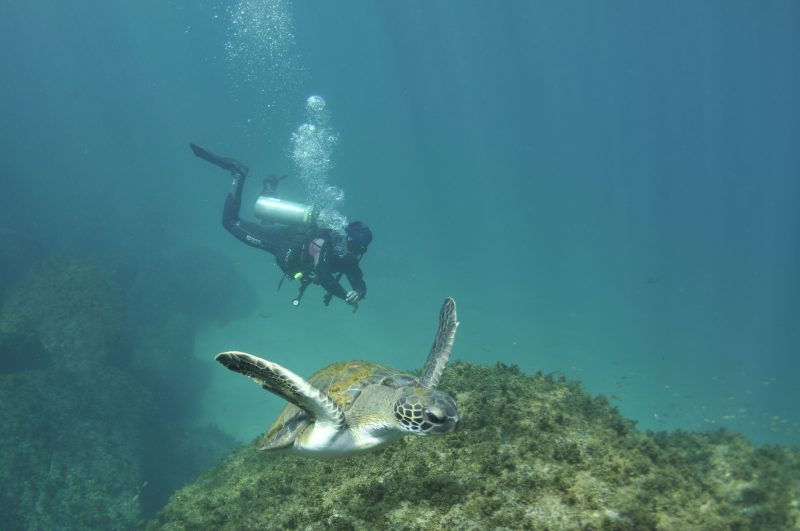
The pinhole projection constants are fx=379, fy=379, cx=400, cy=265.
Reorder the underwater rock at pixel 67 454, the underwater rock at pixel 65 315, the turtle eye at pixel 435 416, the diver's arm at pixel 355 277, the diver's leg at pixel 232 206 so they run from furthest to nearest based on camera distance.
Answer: the underwater rock at pixel 65 315, the diver's leg at pixel 232 206, the diver's arm at pixel 355 277, the underwater rock at pixel 67 454, the turtle eye at pixel 435 416

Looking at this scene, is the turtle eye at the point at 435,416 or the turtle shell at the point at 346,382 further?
the turtle shell at the point at 346,382

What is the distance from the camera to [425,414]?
2.51m

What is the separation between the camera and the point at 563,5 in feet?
305

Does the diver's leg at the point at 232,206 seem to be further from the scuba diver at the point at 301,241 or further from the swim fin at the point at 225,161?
the swim fin at the point at 225,161

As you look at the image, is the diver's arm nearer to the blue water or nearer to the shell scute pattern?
the shell scute pattern

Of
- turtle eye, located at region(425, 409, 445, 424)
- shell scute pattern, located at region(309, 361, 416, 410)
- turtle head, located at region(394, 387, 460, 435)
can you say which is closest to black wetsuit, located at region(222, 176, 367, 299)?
shell scute pattern, located at region(309, 361, 416, 410)

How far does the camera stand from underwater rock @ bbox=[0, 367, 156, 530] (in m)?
8.48

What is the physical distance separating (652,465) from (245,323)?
28.5m

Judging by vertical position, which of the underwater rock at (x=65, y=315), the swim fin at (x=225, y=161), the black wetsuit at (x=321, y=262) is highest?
the swim fin at (x=225, y=161)

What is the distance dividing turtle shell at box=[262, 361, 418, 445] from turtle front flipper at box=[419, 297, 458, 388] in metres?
0.16

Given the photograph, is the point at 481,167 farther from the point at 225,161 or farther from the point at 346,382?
the point at 346,382

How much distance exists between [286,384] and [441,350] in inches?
73.4

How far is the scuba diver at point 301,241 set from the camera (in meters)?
9.12

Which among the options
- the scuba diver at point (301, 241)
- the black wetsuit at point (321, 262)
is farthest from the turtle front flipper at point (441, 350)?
the black wetsuit at point (321, 262)
